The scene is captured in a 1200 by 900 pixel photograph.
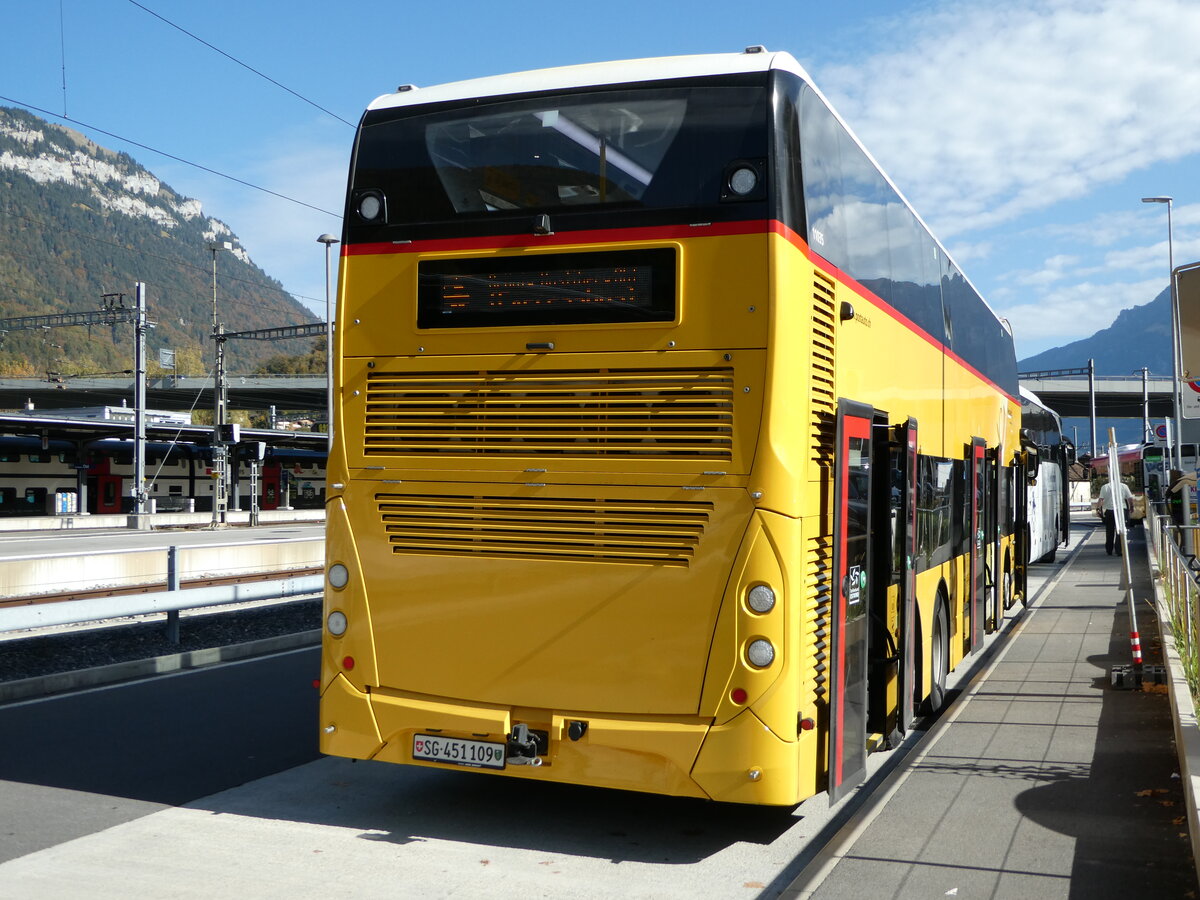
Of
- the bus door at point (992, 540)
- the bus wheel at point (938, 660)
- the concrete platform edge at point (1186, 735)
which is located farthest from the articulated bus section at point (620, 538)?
the bus door at point (992, 540)

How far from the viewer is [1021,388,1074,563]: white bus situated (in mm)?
19562

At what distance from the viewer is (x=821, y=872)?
579 cm

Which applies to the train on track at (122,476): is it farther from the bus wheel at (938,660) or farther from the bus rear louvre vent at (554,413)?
the bus rear louvre vent at (554,413)

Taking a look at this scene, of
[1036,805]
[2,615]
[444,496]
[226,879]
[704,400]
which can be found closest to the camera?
[226,879]

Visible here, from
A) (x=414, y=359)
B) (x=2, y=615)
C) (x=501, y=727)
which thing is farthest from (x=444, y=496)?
(x=2, y=615)

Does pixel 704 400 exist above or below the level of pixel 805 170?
below

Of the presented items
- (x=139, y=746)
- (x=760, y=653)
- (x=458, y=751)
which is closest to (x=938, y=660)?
(x=760, y=653)

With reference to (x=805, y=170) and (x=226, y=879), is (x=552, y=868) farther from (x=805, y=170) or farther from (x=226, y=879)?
(x=805, y=170)

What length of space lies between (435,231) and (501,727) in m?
2.64

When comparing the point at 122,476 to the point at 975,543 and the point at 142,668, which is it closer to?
the point at 142,668

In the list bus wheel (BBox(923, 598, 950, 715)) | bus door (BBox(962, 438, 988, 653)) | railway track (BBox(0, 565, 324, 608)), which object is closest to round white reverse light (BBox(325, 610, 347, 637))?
bus wheel (BBox(923, 598, 950, 715))

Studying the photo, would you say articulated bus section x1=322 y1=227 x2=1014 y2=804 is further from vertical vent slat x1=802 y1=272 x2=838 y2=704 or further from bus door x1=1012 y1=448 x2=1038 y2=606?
bus door x1=1012 y1=448 x2=1038 y2=606

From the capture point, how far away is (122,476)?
57406 mm

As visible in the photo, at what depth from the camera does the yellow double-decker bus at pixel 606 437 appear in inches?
236
